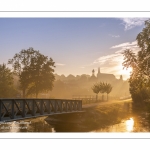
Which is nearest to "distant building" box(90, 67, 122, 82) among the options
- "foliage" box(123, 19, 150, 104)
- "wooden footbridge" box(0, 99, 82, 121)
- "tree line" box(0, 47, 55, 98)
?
"foliage" box(123, 19, 150, 104)

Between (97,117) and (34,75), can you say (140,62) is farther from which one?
(34,75)

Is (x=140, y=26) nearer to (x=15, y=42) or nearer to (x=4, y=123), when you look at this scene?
(x=15, y=42)

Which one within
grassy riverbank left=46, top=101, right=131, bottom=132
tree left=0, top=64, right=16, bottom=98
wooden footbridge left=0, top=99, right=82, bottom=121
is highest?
tree left=0, top=64, right=16, bottom=98

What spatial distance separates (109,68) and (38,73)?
1609cm

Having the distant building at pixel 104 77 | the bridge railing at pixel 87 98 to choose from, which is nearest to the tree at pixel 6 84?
the bridge railing at pixel 87 98

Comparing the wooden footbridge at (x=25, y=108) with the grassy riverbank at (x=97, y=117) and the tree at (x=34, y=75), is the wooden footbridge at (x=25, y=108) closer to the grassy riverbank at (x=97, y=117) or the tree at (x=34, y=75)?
the grassy riverbank at (x=97, y=117)

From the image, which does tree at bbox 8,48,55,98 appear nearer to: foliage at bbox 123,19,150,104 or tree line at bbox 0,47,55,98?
tree line at bbox 0,47,55,98

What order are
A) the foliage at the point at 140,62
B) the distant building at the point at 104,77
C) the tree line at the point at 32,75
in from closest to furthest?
the foliage at the point at 140,62
the distant building at the point at 104,77
the tree line at the point at 32,75

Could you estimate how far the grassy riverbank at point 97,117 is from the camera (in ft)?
89.6

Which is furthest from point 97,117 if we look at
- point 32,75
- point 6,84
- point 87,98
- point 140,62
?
point 6,84

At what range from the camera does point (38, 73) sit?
1348 inches

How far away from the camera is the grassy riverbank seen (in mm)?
27312
